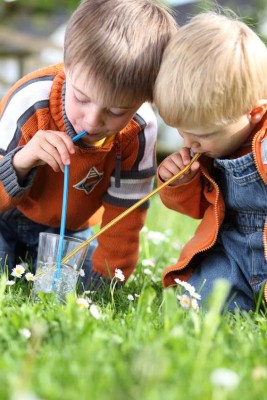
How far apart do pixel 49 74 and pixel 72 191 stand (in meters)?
0.43

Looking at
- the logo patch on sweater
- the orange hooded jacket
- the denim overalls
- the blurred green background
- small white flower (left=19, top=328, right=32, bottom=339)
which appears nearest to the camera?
small white flower (left=19, top=328, right=32, bottom=339)

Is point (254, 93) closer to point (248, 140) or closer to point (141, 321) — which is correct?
point (248, 140)

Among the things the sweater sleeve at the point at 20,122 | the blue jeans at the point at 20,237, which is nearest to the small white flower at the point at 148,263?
the blue jeans at the point at 20,237

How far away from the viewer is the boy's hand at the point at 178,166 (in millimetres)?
2229

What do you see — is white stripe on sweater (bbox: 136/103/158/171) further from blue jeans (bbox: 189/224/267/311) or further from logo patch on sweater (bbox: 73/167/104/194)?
blue jeans (bbox: 189/224/267/311)

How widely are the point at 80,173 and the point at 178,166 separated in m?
0.36

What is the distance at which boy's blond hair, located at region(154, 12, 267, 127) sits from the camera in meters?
1.91

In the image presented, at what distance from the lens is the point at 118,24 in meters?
2.06

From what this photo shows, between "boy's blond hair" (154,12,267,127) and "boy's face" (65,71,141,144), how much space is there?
17 cm

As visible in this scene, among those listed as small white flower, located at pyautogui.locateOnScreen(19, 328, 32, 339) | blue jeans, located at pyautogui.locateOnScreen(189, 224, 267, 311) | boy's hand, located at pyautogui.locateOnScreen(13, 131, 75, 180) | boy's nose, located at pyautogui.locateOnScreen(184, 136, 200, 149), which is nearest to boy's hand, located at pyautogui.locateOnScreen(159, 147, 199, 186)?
boy's nose, located at pyautogui.locateOnScreen(184, 136, 200, 149)

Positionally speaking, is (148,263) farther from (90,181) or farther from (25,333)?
(25,333)

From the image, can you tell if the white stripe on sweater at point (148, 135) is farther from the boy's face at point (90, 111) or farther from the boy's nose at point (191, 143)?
the boy's nose at point (191, 143)

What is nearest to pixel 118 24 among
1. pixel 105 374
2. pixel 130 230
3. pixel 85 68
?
pixel 85 68

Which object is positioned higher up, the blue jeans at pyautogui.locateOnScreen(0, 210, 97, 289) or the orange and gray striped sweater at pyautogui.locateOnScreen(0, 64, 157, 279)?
the orange and gray striped sweater at pyautogui.locateOnScreen(0, 64, 157, 279)
